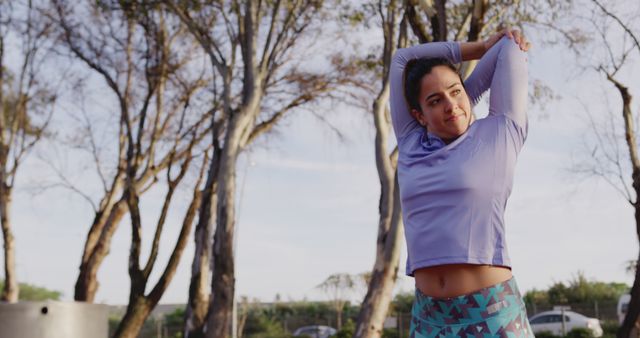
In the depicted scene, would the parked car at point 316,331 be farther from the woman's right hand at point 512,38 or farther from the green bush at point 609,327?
the woman's right hand at point 512,38

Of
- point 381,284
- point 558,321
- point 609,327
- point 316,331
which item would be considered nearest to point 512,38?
point 381,284

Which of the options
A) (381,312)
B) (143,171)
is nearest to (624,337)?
(381,312)

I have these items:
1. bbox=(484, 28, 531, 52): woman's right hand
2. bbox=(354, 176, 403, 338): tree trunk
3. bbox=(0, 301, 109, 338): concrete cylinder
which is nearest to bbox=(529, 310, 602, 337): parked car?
bbox=(354, 176, 403, 338): tree trunk

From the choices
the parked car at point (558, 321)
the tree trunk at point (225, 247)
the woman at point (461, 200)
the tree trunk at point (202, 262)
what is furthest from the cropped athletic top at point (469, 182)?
the parked car at point (558, 321)

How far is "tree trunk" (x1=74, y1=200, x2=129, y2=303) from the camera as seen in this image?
17531mm

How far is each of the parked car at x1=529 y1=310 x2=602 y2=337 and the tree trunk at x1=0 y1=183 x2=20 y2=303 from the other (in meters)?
13.8

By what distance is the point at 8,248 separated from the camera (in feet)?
59.8

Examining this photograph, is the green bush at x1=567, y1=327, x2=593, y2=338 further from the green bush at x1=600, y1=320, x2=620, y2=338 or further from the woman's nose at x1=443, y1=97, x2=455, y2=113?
the woman's nose at x1=443, y1=97, x2=455, y2=113

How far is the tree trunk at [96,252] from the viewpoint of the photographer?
57.5 ft

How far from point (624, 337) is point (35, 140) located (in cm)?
1370

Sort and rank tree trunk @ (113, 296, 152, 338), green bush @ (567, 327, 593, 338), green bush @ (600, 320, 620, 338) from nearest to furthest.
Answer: tree trunk @ (113, 296, 152, 338)
green bush @ (567, 327, 593, 338)
green bush @ (600, 320, 620, 338)

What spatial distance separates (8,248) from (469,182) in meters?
17.3

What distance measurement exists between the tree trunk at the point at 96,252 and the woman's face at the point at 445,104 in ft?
52.0

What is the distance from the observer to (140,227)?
16031mm
